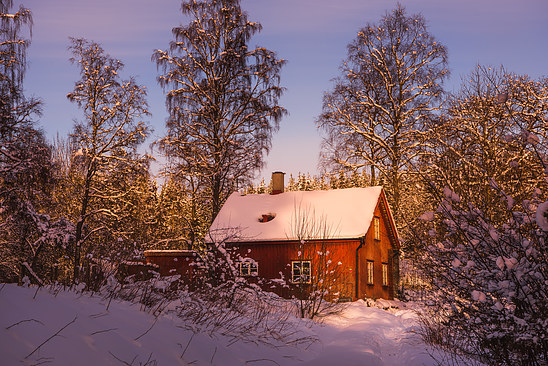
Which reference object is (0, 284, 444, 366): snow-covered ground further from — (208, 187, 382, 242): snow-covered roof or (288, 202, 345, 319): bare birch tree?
(208, 187, 382, 242): snow-covered roof

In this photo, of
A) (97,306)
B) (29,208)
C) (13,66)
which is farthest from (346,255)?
(97,306)

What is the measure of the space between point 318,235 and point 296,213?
3657mm

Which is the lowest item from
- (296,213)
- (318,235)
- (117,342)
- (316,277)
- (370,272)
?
(370,272)

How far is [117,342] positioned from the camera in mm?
4852

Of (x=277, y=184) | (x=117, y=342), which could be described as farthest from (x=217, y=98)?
(x=117, y=342)

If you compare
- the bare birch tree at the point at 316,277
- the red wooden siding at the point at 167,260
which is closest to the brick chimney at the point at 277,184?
the bare birch tree at the point at 316,277

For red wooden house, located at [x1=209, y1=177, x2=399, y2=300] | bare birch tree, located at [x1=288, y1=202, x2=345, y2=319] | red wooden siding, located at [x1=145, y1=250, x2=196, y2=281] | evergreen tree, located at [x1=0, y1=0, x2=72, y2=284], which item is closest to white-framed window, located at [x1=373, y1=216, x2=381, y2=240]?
red wooden house, located at [x1=209, y1=177, x2=399, y2=300]

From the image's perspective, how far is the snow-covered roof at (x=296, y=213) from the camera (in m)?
22.3

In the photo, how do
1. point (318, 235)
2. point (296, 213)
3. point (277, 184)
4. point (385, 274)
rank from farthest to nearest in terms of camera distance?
point (277, 184)
point (385, 274)
point (296, 213)
point (318, 235)

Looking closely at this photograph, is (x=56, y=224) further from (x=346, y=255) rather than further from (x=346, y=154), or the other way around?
(x=346, y=154)

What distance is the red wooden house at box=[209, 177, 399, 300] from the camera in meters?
21.8

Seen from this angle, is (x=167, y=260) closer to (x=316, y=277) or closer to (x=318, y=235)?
(x=318, y=235)

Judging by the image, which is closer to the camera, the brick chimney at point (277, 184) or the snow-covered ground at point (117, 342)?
the snow-covered ground at point (117, 342)

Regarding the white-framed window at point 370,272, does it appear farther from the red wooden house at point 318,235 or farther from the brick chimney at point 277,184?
the brick chimney at point 277,184
